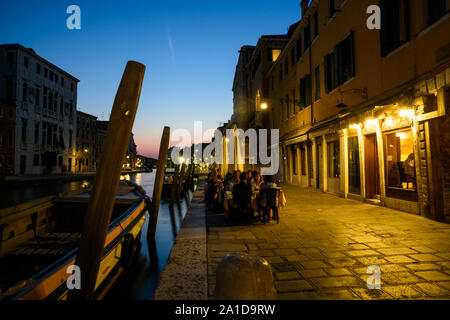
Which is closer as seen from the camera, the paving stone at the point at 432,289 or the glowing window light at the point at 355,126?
the paving stone at the point at 432,289

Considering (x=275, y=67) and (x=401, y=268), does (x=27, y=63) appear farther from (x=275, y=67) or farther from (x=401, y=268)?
(x=401, y=268)

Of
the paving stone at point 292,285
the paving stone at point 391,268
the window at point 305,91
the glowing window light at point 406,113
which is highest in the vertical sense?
the window at point 305,91

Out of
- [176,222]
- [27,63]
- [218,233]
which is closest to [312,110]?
[176,222]

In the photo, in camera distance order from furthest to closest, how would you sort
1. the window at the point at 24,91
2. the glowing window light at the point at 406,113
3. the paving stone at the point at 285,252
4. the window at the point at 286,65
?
the window at the point at 24,91, the window at the point at 286,65, the glowing window light at the point at 406,113, the paving stone at the point at 285,252

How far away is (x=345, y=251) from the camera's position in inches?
158

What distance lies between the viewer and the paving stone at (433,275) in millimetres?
2988

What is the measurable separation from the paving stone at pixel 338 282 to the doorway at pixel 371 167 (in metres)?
6.77

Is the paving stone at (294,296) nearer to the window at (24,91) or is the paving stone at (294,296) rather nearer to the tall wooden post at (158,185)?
the tall wooden post at (158,185)

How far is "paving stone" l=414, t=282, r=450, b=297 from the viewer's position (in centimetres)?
266

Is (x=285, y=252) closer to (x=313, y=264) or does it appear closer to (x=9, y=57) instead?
(x=313, y=264)


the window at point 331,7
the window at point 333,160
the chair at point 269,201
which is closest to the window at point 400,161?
the window at point 333,160

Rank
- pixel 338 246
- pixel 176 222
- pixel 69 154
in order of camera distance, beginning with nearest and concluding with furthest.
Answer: pixel 338 246 < pixel 176 222 < pixel 69 154

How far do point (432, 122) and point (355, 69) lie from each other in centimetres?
398

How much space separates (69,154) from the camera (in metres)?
44.7
